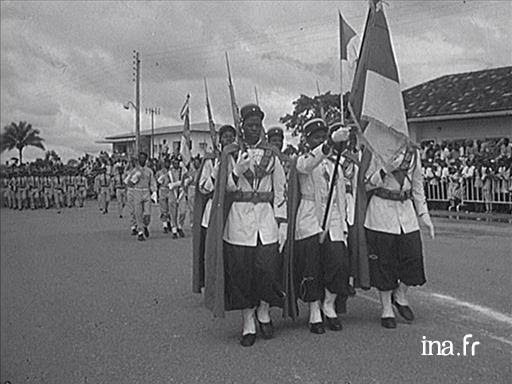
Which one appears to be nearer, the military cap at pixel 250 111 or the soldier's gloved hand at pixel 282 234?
the military cap at pixel 250 111

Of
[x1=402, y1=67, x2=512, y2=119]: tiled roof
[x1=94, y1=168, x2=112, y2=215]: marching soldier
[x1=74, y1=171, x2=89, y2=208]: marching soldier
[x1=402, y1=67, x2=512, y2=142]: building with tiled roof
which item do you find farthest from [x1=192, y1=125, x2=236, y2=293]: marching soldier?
[x1=74, y1=171, x2=89, y2=208]: marching soldier

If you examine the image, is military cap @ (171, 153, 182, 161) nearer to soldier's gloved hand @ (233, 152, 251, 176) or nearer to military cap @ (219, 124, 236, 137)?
military cap @ (219, 124, 236, 137)

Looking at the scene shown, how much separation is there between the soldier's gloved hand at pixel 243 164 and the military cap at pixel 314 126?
2.14 feet

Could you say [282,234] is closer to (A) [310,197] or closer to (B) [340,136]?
(A) [310,197]

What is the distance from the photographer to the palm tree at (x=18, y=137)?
2273mm

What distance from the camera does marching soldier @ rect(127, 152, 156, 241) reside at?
12.3m

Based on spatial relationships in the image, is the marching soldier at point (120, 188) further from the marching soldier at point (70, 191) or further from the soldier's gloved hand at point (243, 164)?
the soldier's gloved hand at point (243, 164)

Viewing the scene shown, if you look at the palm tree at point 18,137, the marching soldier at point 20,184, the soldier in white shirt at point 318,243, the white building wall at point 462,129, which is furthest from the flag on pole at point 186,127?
the white building wall at point 462,129

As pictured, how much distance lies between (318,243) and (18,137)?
134 inches

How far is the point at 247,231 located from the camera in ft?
16.8

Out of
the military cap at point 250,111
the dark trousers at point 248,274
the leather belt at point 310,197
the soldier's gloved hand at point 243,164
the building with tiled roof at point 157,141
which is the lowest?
the dark trousers at point 248,274
